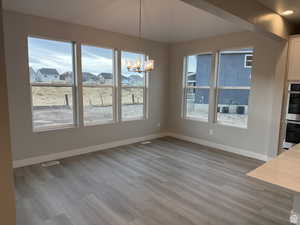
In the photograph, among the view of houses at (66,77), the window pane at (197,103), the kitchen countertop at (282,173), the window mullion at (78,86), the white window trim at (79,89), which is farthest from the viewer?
the window pane at (197,103)

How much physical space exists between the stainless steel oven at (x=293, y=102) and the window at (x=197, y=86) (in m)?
1.87

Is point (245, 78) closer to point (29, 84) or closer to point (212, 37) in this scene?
point (212, 37)

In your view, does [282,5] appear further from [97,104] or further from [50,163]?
[50,163]

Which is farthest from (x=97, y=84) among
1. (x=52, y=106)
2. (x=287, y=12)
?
(x=287, y=12)

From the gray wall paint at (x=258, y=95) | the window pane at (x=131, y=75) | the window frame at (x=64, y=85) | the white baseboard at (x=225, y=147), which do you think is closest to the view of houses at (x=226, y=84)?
the gray wall paint at (x=258, y=95)

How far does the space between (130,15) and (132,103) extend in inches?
92.1

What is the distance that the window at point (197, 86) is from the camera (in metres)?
5.23

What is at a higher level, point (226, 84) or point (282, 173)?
point (226, 84)

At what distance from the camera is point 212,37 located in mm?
4879

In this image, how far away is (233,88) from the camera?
469 cm

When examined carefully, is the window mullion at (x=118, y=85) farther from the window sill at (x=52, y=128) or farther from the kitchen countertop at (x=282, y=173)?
the kitchen countertop at (x=282, y=173)

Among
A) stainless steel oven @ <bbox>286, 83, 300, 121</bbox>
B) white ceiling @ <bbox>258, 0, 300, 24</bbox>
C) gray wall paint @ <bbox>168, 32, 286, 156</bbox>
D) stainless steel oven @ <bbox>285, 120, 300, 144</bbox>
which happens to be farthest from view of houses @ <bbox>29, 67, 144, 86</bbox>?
stainless steel oven @ <bbox>285, 120, 300, 144</bbox>

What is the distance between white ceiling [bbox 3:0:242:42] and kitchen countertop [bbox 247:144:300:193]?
2.49 meters

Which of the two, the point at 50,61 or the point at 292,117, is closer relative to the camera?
the point at 292,117
